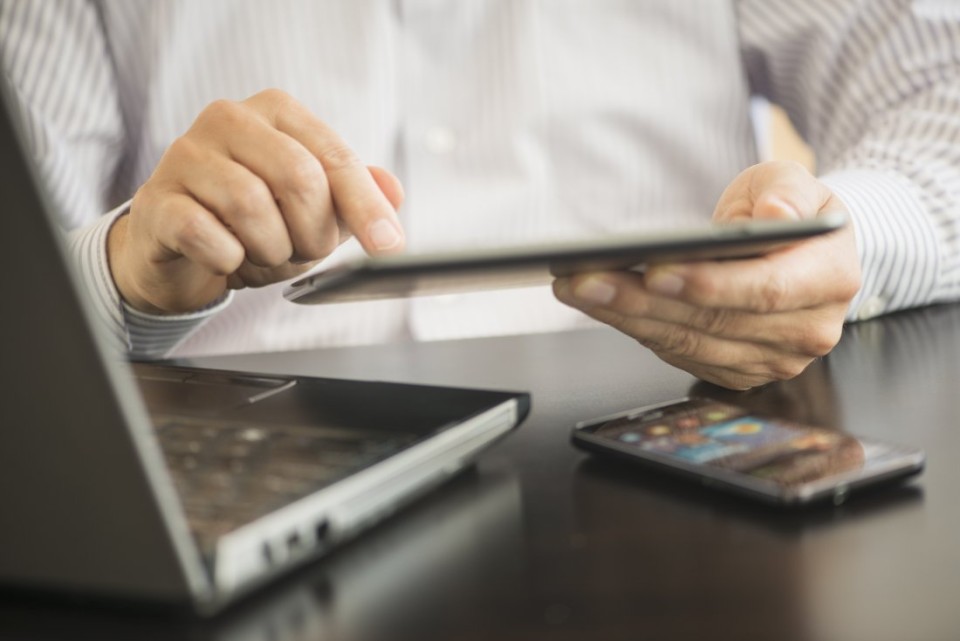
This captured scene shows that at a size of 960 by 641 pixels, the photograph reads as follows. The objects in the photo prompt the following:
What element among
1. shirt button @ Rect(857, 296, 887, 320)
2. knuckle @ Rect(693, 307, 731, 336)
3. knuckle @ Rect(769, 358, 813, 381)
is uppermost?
knuckle @ Rect(693, 307, 731, 336)

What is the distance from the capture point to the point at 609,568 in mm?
290

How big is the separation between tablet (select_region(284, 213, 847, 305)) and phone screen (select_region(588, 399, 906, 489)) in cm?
7

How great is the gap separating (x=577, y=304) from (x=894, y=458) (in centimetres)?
14

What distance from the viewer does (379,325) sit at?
907mm

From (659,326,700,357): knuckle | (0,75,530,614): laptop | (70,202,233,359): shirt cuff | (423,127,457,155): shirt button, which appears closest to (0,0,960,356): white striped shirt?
(423,127,457,155): shirt button

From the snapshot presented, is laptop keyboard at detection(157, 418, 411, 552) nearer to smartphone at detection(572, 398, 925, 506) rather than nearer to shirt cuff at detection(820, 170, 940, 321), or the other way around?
smartphone at detection(572, 398, 925, 506)

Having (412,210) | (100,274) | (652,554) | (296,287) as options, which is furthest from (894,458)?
(412,210)

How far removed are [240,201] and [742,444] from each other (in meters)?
0.28

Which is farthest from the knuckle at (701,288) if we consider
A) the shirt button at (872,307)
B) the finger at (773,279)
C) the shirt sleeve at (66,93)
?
the shirt sleeve at (66,93)

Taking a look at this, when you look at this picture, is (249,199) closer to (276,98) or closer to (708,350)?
(276,98)

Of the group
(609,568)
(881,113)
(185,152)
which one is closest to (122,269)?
(185,152)

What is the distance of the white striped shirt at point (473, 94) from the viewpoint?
91cm

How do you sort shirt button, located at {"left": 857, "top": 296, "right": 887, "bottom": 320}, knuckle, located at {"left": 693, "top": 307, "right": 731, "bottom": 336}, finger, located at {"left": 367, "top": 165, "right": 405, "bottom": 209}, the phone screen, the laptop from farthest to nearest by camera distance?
shirt button, located at {"left": 857, "top": 296, "right": 887, "bottom": 320} < finger, located at {"left": 367, "top": 165, "right": 405, "bottom": 209} < knuckle, located at {"left": 693, "top": 307, "right": 731, "bottom": 336} < the phone screen < the laptop

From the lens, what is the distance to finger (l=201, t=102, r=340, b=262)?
0.51 meters
